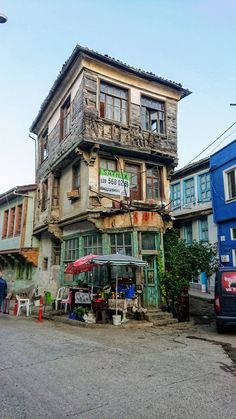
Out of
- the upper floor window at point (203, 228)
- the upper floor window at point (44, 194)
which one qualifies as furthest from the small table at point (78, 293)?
the upper floor window at point (203, 228)

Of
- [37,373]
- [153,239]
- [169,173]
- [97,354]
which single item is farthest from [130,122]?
[37,373]

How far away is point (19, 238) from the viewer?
19.8 meters

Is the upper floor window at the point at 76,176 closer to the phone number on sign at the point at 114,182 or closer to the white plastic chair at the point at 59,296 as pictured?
the phone number on sign at the point at 114,182

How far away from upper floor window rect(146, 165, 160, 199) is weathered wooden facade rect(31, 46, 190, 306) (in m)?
0.05

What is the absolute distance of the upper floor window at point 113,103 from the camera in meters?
14.4

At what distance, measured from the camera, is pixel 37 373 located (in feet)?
18.1

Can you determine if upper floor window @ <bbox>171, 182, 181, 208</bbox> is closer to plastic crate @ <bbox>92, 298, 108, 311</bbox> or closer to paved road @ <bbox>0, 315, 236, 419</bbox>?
plastic crate @ <bbox>92, 298, 108, 311</bbox>

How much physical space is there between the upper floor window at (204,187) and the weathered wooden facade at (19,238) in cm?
1027

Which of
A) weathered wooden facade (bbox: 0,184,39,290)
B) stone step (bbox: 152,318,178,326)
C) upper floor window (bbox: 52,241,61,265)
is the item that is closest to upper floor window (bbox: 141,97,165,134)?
upper floor window (bbox: 52,241,61,265)

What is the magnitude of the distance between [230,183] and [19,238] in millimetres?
12689

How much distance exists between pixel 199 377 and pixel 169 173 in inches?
459

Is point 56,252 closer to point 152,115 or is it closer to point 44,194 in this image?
point 44,194

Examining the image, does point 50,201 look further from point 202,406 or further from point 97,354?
point 202,406

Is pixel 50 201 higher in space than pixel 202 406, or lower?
higher
